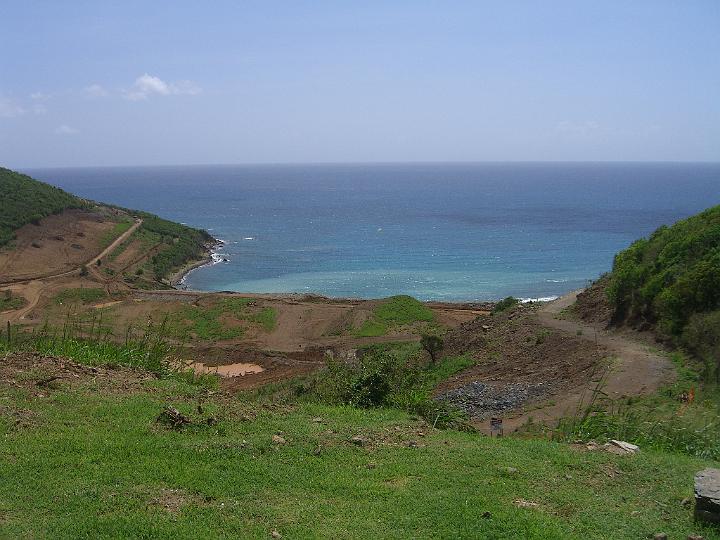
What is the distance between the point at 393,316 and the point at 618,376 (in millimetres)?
21776

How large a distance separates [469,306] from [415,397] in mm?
33225

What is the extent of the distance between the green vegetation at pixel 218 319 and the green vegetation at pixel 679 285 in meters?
21.4

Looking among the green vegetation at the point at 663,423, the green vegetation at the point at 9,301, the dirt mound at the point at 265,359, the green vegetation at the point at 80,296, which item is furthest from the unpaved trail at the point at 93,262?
the green vegetation at the point at 663,423

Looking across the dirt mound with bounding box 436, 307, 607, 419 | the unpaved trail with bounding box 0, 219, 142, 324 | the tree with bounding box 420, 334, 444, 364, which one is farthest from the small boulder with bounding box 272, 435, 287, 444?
the unpaved trail with bounding box 0, 219, 142, 324

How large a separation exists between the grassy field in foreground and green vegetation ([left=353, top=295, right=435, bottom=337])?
87.3 feet

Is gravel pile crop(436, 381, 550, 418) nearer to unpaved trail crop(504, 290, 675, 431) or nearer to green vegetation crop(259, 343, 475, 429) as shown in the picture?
unpaved trail crop(504, 290, 675, 431)

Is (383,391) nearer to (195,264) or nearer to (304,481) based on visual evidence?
(304,481)

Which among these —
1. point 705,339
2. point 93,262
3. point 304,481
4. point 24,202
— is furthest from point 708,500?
point 24,202

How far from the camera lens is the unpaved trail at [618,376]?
15.6 metres

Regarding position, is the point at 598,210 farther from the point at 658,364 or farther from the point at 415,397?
the point at 415,397

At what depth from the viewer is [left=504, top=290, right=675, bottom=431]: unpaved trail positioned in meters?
15.6

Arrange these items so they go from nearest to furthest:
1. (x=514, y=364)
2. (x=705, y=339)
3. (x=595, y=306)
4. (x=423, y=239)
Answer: (x=705, y=339), (x=514, y=364), (x=595, y=306), (x=423, y=239)

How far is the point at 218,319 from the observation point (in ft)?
132

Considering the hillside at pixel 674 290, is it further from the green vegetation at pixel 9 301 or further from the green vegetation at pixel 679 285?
the green vegetation at pixel 9 301
